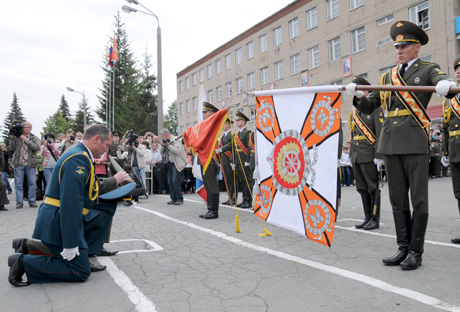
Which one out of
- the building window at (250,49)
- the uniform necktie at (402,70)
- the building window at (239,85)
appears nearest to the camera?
the uniform necktie at (402,70)

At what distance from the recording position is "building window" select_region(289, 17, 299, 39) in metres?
34.7

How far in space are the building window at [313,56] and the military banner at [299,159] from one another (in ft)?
97.3

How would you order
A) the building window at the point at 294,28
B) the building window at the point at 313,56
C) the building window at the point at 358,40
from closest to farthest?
the building window at the point at 358,40 → the building window at the point at 313,56 → the building window at the point at 294,28

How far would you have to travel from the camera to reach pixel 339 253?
462 centimetres

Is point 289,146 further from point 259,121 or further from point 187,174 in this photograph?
point 187,174

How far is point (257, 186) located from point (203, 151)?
257 cm

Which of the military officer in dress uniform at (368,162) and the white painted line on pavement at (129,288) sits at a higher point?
the military officer in dress uniform at (368,162)

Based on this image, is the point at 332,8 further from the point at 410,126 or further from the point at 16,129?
the point at 410,126

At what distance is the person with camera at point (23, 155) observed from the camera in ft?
32.5

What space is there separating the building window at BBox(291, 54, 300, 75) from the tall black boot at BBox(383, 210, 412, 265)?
32.1 meters

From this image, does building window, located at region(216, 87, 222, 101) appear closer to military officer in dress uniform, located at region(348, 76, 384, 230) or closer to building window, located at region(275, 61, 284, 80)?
building window, located at region(275, 61, 284, 80)

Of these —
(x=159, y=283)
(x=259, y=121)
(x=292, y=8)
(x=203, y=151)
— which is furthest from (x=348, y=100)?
(x=159, y=283)

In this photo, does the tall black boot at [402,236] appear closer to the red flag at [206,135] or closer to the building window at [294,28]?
the red flag at [206,135]

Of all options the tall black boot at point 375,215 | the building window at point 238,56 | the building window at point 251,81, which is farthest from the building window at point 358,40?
the tall black boot at point 375,215
